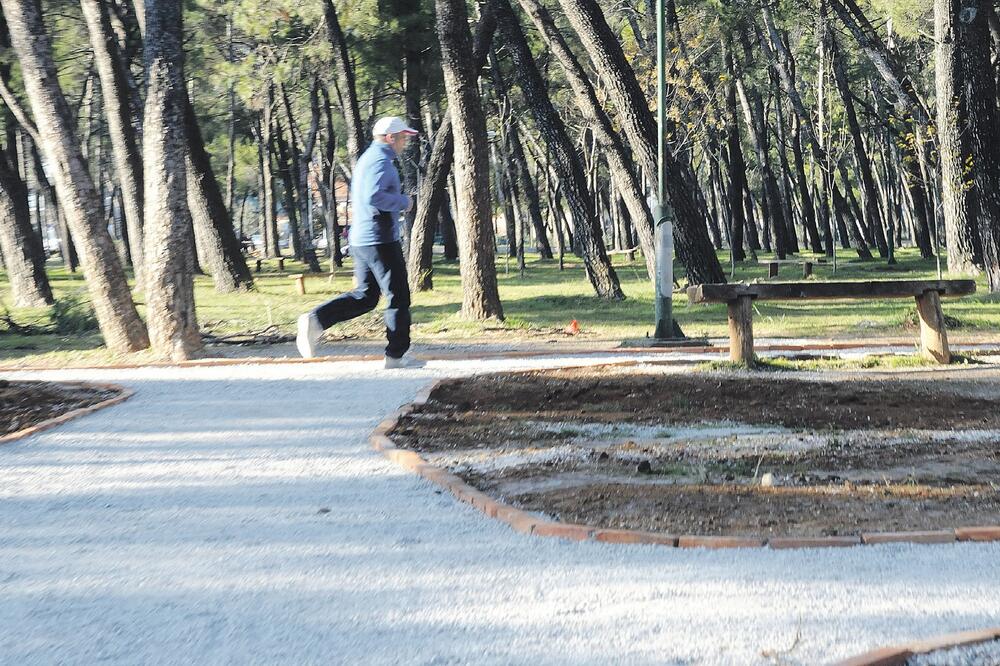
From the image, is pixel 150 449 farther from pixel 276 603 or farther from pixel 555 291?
pixel 555 291

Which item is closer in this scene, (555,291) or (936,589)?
(936,589)

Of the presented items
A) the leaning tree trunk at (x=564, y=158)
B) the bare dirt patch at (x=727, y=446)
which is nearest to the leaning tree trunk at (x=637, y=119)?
the leaning tree trunk at (x=564, y=158)

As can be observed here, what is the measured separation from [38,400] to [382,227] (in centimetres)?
308

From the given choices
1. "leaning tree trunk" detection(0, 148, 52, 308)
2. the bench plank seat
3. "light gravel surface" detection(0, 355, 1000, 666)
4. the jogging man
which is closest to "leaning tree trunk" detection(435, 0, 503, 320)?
the jogging man

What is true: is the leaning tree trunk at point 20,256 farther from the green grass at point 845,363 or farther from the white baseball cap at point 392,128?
the green grass at point 845,363

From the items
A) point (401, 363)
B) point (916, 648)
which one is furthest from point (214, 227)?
point (916, 648)

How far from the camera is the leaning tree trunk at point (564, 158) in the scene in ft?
71.8

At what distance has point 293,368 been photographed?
38.2 ft

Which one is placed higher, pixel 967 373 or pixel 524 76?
pixel 524 76

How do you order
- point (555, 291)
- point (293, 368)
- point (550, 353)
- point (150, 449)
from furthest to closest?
point (555, 291)
point (550, 353)
point (293, 368)
point (150, 449)

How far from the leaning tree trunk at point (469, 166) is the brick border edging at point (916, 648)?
13.1 m

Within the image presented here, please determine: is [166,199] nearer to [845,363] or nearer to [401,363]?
[401,363]

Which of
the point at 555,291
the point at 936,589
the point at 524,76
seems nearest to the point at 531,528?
the point at 936,589

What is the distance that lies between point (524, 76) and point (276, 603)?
18.5 meters
